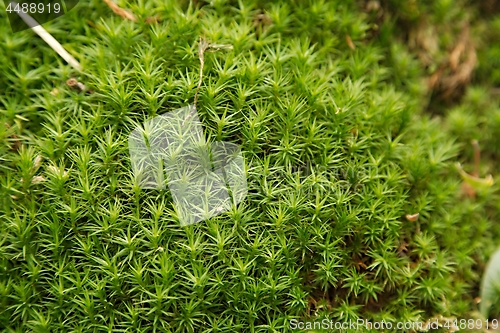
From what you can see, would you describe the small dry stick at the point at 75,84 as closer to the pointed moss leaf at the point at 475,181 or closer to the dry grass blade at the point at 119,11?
the dry grass blade at the point at 119,11

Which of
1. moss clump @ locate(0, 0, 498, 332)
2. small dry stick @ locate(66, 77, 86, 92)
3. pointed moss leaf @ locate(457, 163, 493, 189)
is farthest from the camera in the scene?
pointed moss leaf @ locate(457, 163, 493, 189)

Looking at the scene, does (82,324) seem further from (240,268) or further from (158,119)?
(158,119)

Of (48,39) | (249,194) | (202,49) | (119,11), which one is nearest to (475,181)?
(249,194)

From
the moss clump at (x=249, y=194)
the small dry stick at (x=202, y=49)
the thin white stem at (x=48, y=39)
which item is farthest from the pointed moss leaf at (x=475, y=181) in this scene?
the thin white stem at (x=48, y=39)

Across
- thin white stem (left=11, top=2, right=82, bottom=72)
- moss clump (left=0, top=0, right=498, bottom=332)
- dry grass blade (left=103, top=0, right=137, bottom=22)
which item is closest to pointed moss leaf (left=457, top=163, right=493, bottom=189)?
moss clump (left=0, top=0, right=498, bottom=332)

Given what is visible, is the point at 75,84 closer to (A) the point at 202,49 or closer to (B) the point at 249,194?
(A) the point at 202,49

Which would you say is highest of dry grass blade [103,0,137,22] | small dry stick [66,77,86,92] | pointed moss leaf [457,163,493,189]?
dry grass blade [103,0,137,22]

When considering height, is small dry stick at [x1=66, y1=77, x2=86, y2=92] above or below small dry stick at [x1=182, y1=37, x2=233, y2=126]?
below

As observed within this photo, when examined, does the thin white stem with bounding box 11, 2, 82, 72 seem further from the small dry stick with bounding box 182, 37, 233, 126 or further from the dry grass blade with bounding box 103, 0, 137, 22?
the small dry stick with bounding box 182, 37, 233, 126

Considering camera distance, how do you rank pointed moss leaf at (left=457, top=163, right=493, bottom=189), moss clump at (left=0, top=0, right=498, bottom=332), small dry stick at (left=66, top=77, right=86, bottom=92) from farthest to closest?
pointed moss leaf at (left=457, top=163, right=493, bottom=189) → small dry stick at (left=66, top=77, right=86, bottom=92) → moss clump at (left=0, top=0, right=498, bottom=332)
